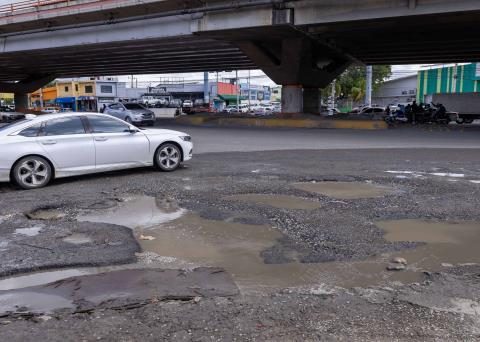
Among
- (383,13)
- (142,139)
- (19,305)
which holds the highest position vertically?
(383,13)

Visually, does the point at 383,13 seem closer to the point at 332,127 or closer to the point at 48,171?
the point at 332,127

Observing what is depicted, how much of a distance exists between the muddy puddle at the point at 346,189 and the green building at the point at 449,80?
51657mm

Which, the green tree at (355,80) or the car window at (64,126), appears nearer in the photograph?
the car window at (64,126)

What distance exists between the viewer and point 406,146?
671 inches

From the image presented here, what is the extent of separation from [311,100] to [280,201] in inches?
1178

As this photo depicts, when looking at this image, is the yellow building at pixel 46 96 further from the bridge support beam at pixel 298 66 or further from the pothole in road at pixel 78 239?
the pothole in road at pixel 78 239

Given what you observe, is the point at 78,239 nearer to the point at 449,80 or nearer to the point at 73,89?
the point at 449,80

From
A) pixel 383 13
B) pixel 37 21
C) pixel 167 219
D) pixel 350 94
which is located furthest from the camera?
pixel 350 94

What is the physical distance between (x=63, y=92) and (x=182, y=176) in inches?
4309

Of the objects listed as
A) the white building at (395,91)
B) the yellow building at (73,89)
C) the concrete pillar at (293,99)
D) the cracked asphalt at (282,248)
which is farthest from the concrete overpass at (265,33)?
the yellow building at (73,89)

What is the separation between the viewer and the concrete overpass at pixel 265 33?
2473 centimetres

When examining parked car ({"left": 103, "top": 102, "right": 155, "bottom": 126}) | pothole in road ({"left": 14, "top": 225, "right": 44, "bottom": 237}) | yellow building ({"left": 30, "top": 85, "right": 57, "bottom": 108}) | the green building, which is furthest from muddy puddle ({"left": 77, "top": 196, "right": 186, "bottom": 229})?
yellow building ({"left": 30, "top": 85, "right": 57, "bottom": 108})

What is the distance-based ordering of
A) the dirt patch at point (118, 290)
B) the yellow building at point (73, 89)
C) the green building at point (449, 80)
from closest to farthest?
the dirt patch at point (118, 290), the green building at point (449, 80), the yellow building at point (73, 89)

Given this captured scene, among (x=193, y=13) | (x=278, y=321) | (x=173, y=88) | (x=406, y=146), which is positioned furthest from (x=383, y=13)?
(x=173, y=88)
